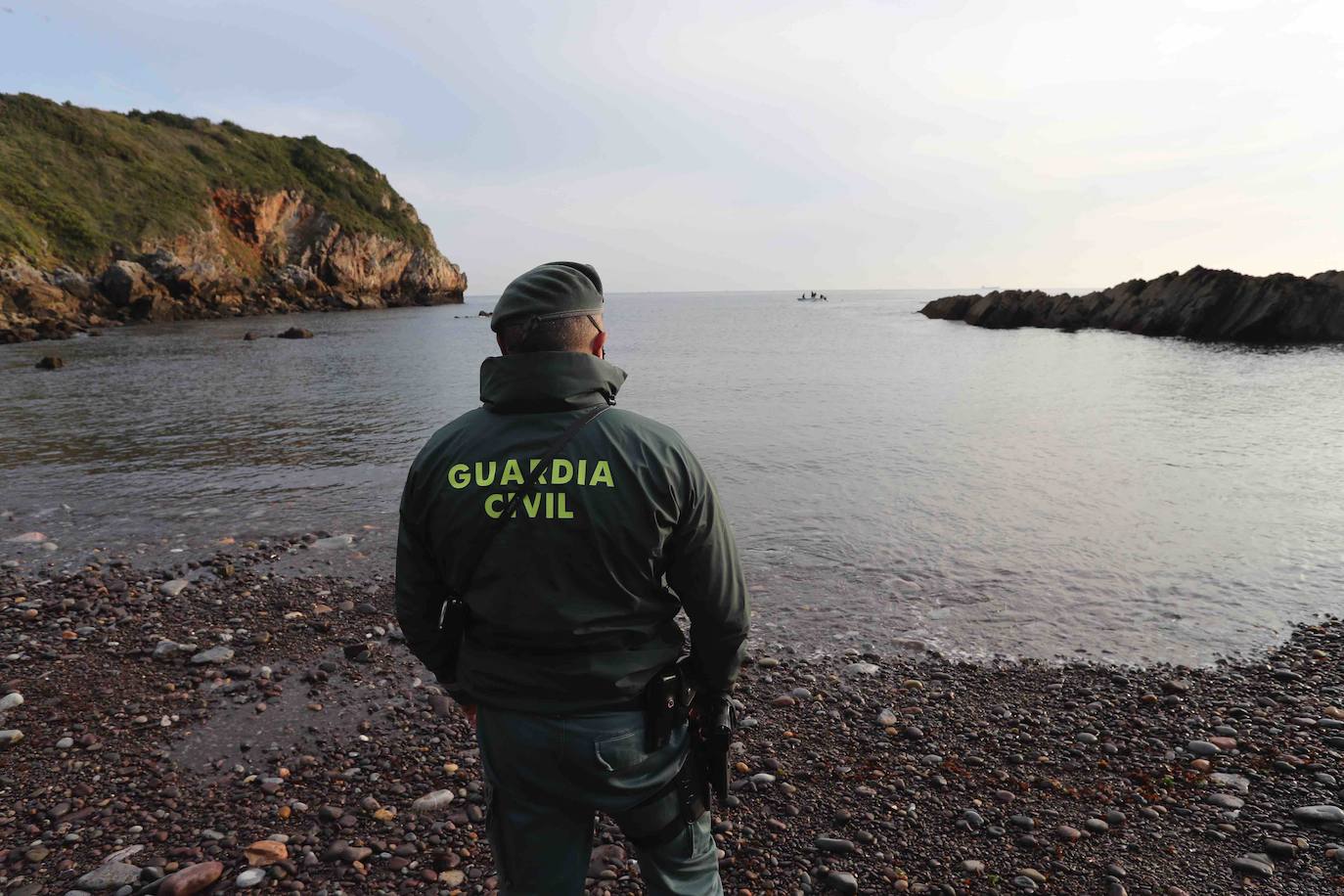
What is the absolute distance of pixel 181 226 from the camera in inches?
3529

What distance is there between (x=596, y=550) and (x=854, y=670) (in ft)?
19.3

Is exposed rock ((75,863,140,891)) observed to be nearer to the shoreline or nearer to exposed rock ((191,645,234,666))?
the shoreline

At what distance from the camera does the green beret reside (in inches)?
110

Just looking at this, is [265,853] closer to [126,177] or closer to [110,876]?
[110,876]

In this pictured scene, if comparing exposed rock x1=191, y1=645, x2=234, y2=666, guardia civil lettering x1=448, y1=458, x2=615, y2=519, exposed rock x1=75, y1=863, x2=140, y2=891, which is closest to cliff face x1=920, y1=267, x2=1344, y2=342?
exposed rock x1=191, y1=645, x2=234, y2=666

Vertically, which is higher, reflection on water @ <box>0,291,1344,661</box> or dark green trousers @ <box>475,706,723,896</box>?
dark green trousers @ <box>475,706,723,896</box>

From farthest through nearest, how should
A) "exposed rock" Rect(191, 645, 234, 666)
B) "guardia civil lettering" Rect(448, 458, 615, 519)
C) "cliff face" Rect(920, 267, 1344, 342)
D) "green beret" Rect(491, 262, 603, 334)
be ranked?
"cliff face" Rect(920, 267, 1344, 342) → "exposed rock" Rect(191, 645, 234, 666) → "green beret" Rect(491, 262, 603, 334) → "guardia civil lettering" Rect(448, 458, 615, 519)

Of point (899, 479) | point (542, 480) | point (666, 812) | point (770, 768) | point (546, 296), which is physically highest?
point (546, 296)

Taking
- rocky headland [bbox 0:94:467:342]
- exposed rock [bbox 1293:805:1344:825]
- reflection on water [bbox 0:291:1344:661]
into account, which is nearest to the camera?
exposed rock [bbox 1293:805:1344:825]

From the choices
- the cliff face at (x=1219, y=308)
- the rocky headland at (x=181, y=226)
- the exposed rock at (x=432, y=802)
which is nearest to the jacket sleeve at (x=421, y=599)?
the exposed rock at (x=432, y=802)

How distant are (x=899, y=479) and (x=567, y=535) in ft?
50.3

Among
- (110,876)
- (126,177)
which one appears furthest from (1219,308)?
(126,177)

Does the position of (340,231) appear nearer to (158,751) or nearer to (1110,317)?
(1110,317)

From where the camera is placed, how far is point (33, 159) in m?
84.3
